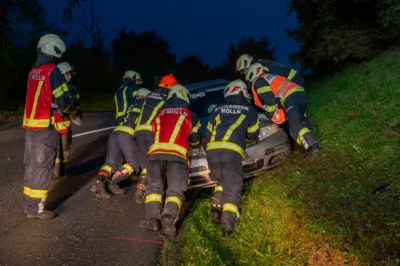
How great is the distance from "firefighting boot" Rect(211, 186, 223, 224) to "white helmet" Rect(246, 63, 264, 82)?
7.34ft

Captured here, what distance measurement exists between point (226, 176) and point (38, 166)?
8.05 feet

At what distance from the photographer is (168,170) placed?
5.44m

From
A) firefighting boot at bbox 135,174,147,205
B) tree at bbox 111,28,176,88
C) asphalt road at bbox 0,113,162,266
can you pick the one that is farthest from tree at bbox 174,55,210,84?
firefighting boot at bbox 135,174,147,205

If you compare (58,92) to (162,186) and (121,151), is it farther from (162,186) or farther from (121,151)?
(162,186)

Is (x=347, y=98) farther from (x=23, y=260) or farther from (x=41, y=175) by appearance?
(x=23, y=260)

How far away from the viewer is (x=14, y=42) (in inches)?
752

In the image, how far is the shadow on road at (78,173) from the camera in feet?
21.9

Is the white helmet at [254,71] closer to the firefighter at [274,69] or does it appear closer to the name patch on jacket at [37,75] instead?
the firefighter at [274,69]

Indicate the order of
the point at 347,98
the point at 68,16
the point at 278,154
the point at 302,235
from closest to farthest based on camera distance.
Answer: the point at 302,235, the point at 278,154, the point at 347,98, the point at 68,16

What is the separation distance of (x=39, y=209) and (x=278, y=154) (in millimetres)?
3385

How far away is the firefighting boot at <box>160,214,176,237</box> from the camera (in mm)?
5137

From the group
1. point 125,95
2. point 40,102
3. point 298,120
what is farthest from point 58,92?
point 298,120

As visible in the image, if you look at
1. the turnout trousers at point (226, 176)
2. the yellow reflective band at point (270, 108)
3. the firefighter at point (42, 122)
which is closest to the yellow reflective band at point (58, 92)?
the firefighter at point (42, 122)

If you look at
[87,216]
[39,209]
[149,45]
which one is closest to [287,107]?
[87,216]
